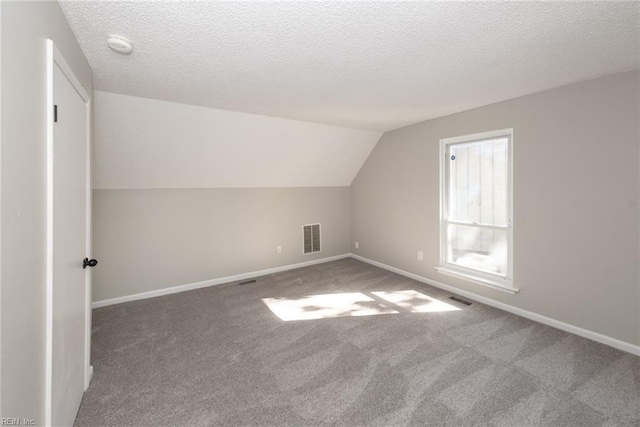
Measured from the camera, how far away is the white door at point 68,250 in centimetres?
139

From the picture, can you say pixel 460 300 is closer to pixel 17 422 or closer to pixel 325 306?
pixel 325 306

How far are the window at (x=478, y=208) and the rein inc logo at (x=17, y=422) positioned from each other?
3.81 m

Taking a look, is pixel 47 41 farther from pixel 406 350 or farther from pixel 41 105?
pixel 406 350

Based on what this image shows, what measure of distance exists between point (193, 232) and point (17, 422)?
3.22 meters

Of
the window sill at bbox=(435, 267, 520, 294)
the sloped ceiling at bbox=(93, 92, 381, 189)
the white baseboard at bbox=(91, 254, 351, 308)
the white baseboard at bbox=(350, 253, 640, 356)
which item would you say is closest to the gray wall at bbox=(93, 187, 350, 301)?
the white baseboard at bbox=(91, 254, 351, 308)

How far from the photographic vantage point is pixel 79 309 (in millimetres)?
1847

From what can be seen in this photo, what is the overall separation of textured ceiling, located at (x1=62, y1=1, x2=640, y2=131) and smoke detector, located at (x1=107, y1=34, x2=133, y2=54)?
0.05m

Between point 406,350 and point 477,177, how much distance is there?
2.26 meters

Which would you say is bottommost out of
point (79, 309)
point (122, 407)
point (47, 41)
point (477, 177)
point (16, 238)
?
point (122, 407)

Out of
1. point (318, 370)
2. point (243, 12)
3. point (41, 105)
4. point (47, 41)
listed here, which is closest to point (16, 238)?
point (41, 105)

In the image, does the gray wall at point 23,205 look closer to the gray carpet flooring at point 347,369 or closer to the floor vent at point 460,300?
the gray carpet flooring at point 347,369

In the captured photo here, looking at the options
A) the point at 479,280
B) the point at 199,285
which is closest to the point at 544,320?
the point at 479,280

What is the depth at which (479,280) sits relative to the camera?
3.48 metres

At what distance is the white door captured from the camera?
1393mm
